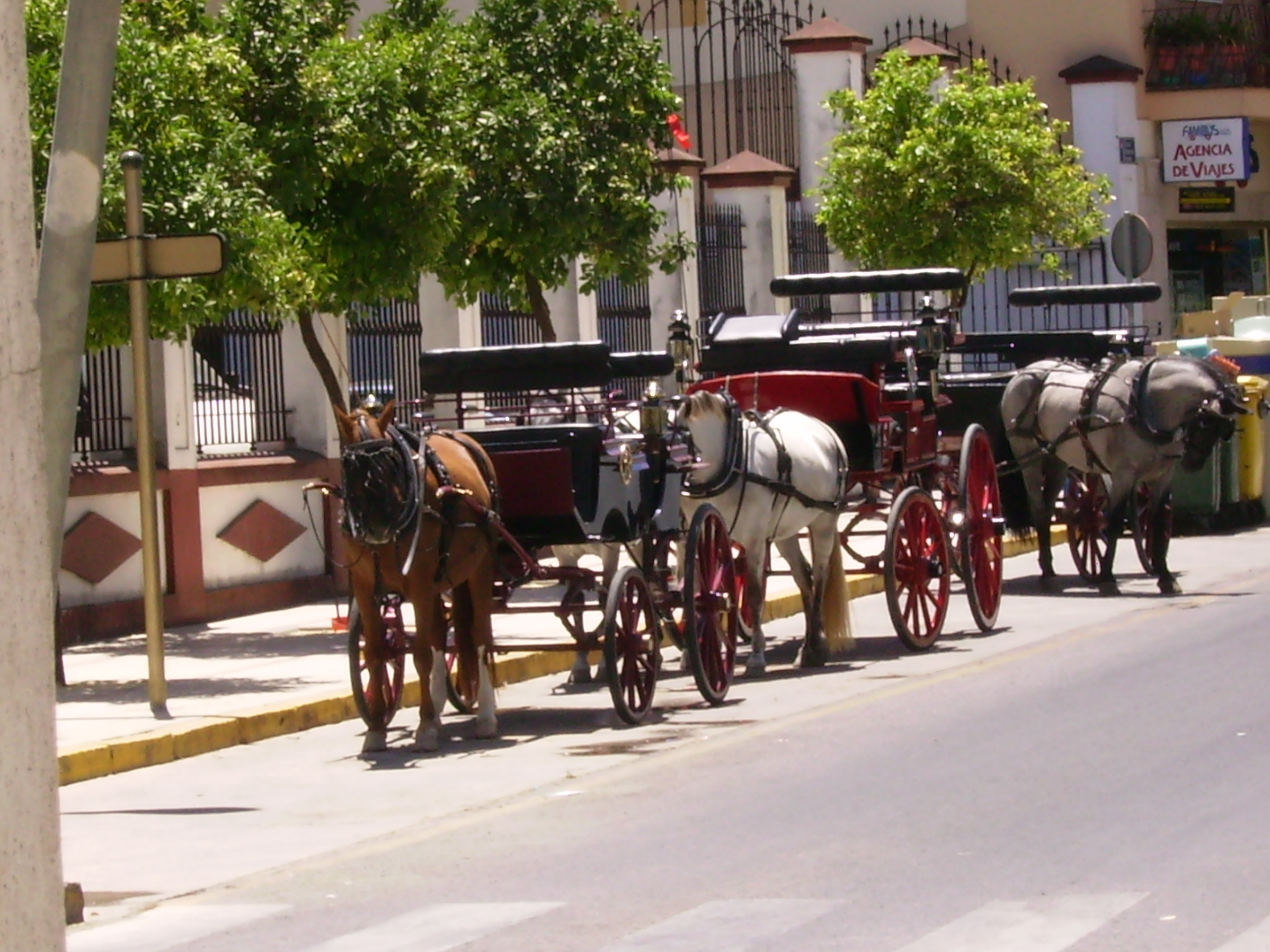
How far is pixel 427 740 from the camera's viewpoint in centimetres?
1091

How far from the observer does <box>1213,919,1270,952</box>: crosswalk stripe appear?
6.14 m

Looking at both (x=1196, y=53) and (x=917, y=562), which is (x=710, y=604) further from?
(x=1196, y=53)

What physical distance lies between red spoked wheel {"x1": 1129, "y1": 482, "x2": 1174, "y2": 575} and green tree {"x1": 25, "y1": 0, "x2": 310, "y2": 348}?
22.9 feet

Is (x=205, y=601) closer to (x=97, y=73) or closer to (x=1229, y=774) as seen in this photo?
(x=97, y=73)

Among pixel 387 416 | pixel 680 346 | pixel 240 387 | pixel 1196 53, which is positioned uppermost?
pixel 1196 53

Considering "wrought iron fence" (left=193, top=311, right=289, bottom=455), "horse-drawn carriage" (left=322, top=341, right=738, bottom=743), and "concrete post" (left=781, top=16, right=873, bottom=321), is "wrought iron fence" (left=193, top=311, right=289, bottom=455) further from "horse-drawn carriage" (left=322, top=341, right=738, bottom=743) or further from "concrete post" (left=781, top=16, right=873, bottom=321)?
"concrete post" (left=781, top=16, right=873, bottom=321)

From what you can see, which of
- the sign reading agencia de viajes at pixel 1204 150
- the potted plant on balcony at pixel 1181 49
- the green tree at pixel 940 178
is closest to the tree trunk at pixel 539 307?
the green tree at pixel 940 178

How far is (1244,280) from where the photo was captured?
39.2m

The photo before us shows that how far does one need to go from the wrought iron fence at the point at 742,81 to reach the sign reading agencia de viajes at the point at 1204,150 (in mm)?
6500

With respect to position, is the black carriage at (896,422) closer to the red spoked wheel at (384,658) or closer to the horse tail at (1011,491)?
the horse tail at (1011,491)

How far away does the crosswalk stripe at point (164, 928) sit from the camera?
7051 millimetres


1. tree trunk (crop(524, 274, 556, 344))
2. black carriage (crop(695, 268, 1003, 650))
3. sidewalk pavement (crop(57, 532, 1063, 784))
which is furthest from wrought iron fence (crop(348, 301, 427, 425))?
black carriage (crop(695, 268, 1003, 650))

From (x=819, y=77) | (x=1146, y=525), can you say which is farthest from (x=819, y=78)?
(x=1146, y=525)

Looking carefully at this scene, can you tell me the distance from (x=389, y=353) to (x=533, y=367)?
6.93 metres
